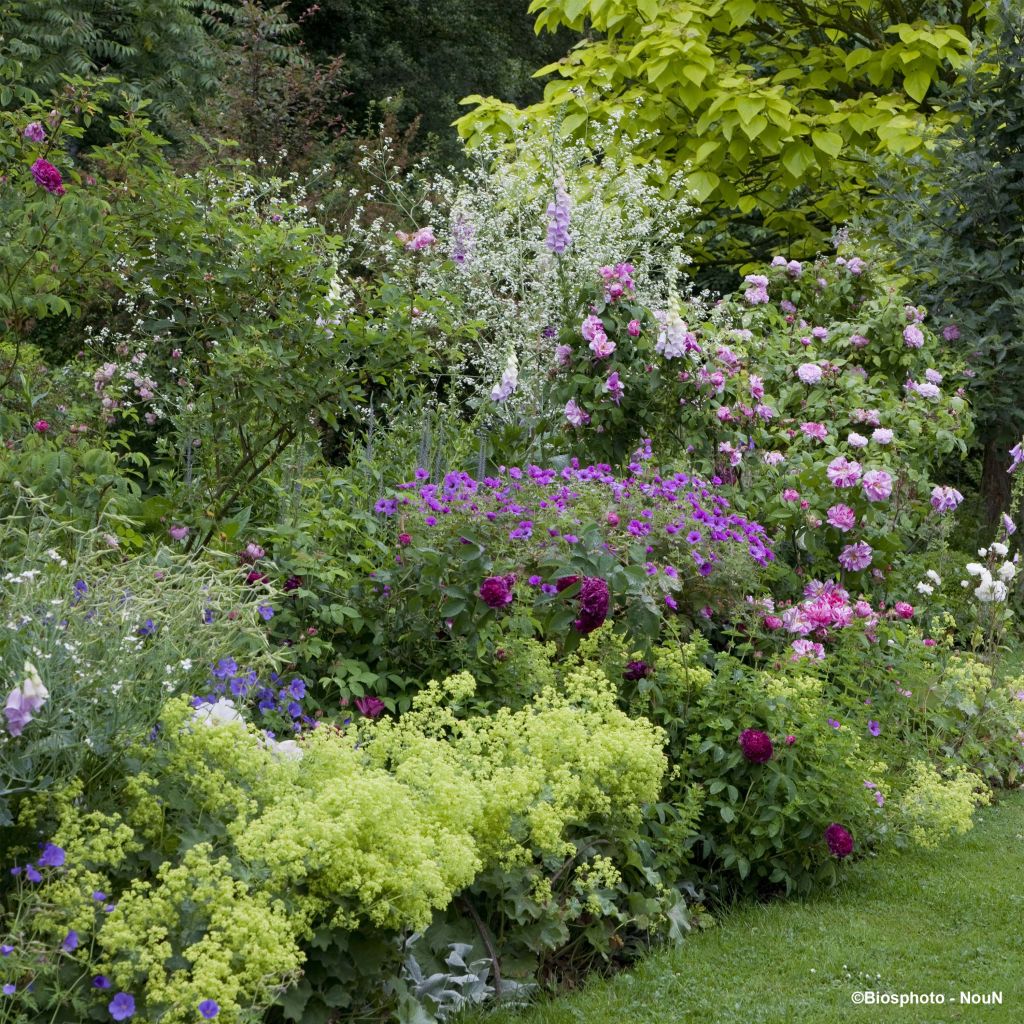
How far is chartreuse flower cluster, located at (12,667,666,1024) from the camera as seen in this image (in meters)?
2.15

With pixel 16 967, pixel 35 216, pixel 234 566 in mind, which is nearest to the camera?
pixel 16 967

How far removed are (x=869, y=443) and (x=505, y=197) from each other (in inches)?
107

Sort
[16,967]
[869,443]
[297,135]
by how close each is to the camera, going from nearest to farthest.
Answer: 1. [16,967]
2. [869,443]
3. [297,135]

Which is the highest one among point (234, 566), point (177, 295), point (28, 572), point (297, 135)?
point (297, 135)

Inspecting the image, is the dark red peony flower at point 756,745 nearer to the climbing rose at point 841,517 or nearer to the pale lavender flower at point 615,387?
the climbing rose at point 841,517

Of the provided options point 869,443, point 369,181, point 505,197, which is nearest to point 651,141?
point 505,197

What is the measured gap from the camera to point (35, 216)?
153 inches

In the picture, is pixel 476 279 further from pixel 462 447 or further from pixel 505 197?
pixel 462 447

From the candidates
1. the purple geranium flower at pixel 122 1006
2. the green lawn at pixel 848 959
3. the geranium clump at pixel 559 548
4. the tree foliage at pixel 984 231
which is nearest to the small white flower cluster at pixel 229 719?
the purple geranium flower at pixel 122 1006

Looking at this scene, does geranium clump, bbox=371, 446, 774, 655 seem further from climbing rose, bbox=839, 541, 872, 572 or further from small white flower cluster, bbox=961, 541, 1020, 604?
small white flower cluster, bbox=961, 541, 1020, 604

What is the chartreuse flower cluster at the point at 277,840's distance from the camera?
2146 mm

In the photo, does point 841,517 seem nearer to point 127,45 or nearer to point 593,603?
point 593,603

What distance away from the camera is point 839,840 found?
138 inches

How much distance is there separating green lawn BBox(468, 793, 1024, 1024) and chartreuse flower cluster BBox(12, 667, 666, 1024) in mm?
311
